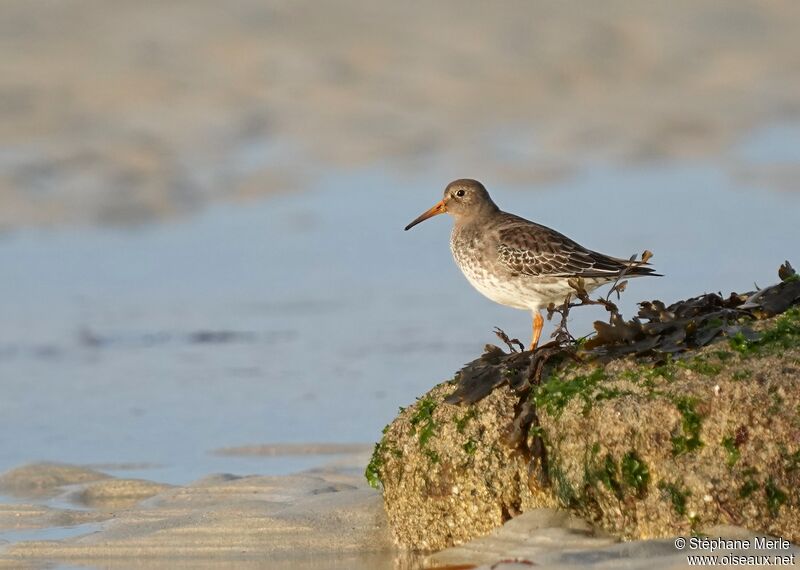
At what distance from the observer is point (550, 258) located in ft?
25.5

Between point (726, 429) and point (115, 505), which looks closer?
point (726, 429)

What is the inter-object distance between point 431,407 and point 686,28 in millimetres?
11797

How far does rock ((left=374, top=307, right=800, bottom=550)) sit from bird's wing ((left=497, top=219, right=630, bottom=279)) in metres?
2.24

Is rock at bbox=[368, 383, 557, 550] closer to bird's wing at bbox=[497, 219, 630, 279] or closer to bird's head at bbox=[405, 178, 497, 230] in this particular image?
bird's wing at bbox=[497, 219, 630, 279]

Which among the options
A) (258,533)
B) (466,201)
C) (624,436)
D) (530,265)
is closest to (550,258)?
(530,265)

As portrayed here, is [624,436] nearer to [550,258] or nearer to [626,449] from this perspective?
[626,449]

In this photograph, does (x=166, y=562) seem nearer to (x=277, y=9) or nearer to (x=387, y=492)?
(x=387, y=492)

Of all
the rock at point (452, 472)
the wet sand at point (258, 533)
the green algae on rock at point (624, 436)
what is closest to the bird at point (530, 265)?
the wet sand at point (258, 533)

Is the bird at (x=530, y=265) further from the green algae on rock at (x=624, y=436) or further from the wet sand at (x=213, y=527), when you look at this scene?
the green algae on rock at (x=624, y=436)

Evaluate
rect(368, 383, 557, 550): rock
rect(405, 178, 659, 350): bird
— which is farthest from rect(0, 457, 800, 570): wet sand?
rect(405, 178, 659, 350): bird

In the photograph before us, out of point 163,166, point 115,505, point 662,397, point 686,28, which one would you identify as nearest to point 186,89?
point 163,166

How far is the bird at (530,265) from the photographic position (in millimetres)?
7695

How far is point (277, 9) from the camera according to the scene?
16.2 m

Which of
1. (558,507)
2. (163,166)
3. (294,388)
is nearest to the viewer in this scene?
(558,507)
